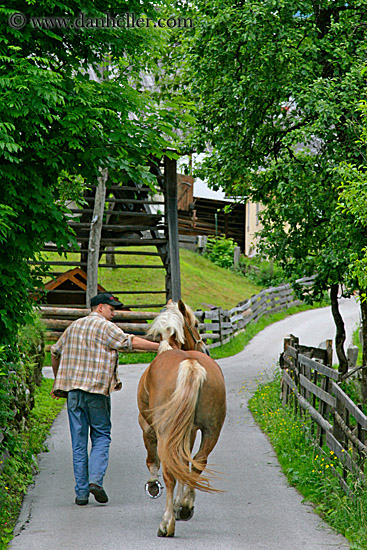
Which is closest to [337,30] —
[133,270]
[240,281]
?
[133,270]

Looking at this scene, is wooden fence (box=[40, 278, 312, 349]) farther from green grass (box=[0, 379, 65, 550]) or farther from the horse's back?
the horse's back

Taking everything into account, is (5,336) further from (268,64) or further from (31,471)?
(268,64)

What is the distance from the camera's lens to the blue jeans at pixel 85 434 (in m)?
6.80

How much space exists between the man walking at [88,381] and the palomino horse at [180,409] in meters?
0.43

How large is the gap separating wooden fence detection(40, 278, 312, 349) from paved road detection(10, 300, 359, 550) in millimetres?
7086

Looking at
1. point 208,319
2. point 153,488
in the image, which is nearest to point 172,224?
point 208,319

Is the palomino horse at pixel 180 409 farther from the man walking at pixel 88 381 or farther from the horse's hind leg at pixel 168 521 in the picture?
the man walking at pixel 88 381

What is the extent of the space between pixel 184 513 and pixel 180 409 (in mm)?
1112

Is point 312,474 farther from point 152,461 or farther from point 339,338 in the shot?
point 339,338

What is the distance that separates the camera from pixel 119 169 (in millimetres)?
8969

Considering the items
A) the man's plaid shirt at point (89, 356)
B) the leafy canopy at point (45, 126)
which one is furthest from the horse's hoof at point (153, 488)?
the leafy canopy at point (45, 126)

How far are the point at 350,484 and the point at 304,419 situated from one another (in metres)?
3.22

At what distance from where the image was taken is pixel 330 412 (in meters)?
8.30

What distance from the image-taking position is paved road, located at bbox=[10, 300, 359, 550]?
5.63m
